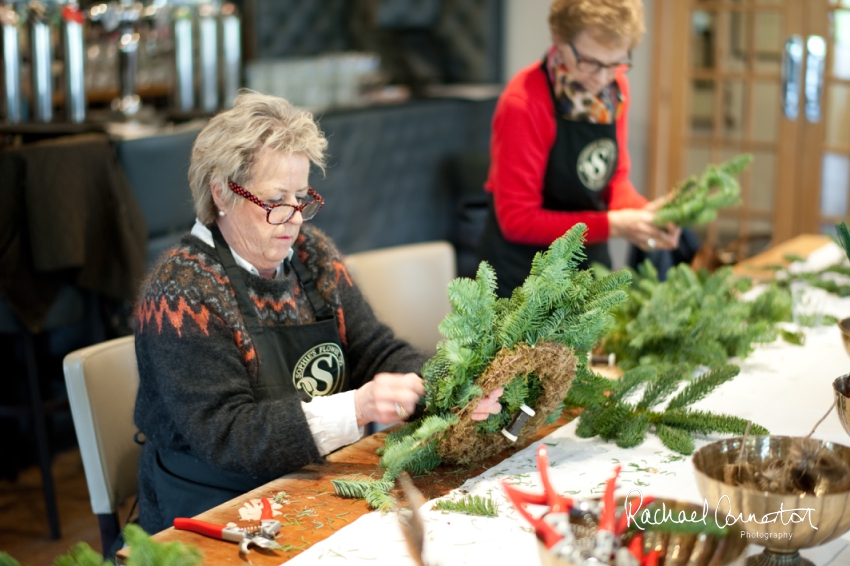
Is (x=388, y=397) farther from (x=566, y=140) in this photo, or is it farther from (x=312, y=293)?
(x=566, y=140)

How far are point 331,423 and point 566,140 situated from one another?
1.27 metres

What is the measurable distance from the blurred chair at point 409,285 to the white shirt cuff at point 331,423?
0.91 metres

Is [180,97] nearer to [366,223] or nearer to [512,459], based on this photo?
[366,223]

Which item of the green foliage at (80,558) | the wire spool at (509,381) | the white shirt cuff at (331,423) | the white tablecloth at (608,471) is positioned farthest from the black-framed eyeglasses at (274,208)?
the green foliage at (80,558)

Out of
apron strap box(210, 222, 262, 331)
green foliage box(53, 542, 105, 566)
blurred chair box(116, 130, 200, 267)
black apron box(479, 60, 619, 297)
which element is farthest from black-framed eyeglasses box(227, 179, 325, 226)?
blurred chair box(116, 130, 200, 267)

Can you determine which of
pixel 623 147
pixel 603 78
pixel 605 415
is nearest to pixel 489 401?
pixel 605 415

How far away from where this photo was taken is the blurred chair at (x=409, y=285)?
2.47m

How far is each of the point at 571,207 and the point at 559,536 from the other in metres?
1.67

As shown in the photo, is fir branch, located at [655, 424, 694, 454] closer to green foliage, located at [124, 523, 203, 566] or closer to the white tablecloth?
the white tablecloth

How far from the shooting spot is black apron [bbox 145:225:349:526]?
5.26 feet

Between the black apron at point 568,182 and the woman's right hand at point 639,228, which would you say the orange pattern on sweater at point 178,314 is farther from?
the woman's right hand at point 639,228

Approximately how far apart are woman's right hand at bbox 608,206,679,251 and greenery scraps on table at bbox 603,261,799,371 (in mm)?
242

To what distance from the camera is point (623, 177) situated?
2.72 meters

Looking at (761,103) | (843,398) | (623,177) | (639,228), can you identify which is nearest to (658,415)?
(843,398)
